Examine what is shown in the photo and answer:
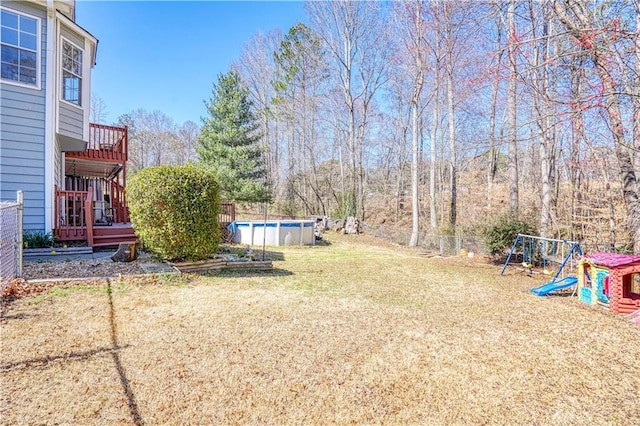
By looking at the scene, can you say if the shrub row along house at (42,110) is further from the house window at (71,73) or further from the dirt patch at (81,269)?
the dirt patch at (81,269)

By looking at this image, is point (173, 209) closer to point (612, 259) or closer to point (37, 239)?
point (37, 239)

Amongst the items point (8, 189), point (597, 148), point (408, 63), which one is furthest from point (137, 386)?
point (408, 63)

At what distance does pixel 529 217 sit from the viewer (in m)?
10.4

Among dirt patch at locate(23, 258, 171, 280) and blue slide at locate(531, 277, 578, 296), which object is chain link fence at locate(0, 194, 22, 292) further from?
blue slide at locate(531, 277, 578, 296)

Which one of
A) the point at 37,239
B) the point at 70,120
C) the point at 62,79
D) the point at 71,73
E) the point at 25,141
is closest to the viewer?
the point at 37,239

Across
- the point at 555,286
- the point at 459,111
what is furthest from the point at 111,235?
the point at 459,111

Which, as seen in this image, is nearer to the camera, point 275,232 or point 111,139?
point 111,139

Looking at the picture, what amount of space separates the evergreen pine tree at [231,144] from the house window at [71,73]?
9530mm

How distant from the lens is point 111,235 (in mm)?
8242

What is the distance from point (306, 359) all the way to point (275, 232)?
8953 millimetres

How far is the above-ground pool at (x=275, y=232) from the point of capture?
37.8 ft

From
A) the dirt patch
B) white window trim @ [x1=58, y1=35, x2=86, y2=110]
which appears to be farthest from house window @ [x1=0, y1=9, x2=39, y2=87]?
the dirt patch

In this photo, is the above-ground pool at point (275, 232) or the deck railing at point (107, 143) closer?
the deck railing at point (107, 143)

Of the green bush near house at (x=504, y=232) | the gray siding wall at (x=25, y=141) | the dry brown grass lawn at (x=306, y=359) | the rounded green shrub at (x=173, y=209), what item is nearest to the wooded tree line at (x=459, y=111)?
the green bush near house at (x=504, y=232)
